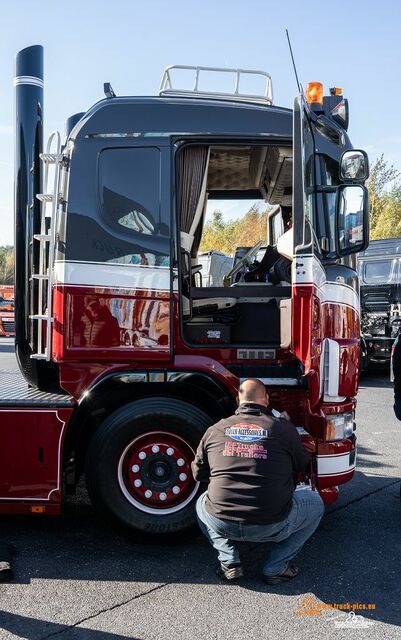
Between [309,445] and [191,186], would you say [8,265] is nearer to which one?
[191,186]

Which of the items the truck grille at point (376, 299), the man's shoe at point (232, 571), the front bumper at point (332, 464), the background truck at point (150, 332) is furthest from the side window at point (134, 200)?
the truck grille at point (376, 299)

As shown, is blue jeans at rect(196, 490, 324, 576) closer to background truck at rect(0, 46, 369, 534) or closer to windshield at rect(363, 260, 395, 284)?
background truck at rect(0, 46, 369, 534)

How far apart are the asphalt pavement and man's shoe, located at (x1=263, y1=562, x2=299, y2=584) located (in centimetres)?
4

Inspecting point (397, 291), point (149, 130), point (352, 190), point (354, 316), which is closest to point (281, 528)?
point (354, 316)

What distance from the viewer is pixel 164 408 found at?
13.1ft

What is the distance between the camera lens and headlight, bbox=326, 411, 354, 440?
13.2ft

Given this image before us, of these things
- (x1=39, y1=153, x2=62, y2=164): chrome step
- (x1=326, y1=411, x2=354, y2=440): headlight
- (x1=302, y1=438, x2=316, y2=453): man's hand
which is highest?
(x1=39, y1=153, x2=62, y2=164): chrome step

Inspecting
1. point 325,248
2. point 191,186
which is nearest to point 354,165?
point 325,248

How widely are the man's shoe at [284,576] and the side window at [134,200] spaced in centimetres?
207

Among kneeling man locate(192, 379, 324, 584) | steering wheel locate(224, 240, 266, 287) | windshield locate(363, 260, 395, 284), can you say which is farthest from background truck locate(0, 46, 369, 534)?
windshield locate(363, 260, 395, 284)

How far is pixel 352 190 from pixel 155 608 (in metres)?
2.85

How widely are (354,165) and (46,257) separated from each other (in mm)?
2395

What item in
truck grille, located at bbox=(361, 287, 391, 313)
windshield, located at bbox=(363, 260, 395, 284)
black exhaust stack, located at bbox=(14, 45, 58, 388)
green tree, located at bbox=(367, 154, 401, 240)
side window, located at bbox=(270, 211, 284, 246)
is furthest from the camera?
green tree, located at bbox=(367, 154, 401, 240)

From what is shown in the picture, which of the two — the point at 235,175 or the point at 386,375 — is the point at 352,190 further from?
the point at 386,375
